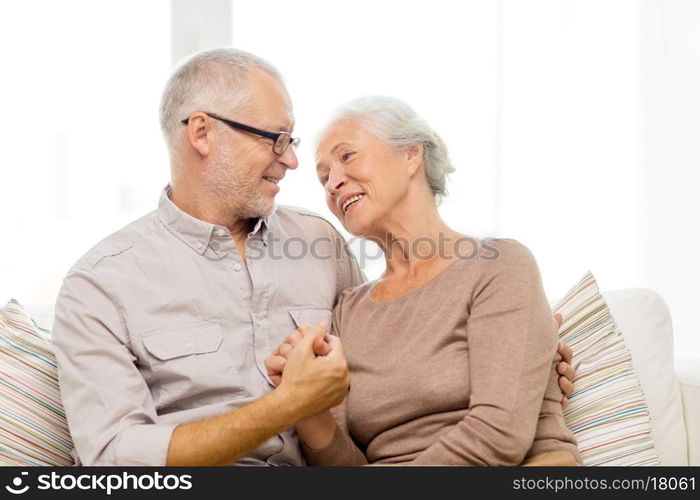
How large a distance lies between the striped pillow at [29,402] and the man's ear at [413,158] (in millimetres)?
1002

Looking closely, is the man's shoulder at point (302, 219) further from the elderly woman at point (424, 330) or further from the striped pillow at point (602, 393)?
the striped pillow at point (602, 393)

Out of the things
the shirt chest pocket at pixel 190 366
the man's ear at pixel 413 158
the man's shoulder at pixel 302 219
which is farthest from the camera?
the man's shoulder at pixel 302 219

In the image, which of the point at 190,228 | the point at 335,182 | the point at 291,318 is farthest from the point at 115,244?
the point at 335,182

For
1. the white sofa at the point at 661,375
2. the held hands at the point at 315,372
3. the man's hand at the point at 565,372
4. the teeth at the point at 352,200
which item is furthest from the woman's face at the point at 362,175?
the white sofa at the point at 661,375

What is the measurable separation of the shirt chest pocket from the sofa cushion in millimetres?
1086

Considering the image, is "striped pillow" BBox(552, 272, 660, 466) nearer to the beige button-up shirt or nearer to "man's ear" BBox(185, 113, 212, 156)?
the beige button-up shirt

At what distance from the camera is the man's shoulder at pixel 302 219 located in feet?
7.23

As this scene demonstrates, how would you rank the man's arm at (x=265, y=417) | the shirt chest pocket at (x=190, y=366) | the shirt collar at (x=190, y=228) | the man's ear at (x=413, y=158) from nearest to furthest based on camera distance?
1. the man's arm at (x=265, y=417)
2. the shirt chest pocket at (x=190, y=366)
3. the shirt collar at (x=190, y=228)
4. the man's ear at (x=413, y=158)

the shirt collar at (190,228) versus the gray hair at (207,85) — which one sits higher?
the gray hair at (207,85)

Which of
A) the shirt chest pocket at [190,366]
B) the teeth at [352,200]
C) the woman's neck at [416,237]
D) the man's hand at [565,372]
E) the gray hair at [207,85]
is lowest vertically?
the man's hand at [565,372]

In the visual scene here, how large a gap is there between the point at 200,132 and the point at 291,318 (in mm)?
525

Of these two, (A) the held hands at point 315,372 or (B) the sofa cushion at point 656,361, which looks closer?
(A) the held hands at point 315,372

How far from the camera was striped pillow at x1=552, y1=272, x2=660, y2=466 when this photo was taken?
6.53 feet

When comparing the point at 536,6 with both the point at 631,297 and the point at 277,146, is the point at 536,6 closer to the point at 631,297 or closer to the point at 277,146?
the point at 631,297
